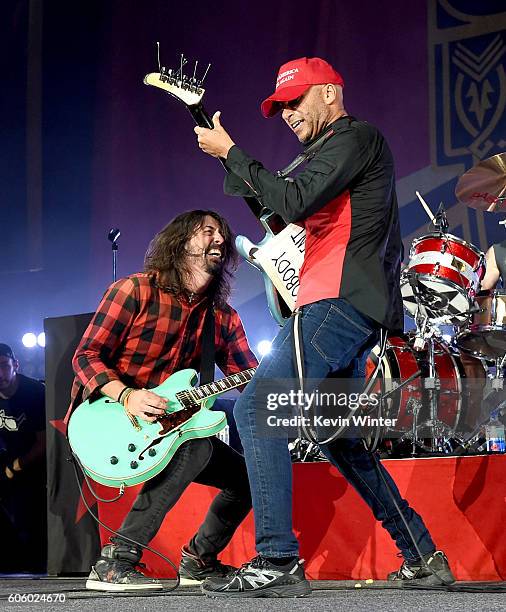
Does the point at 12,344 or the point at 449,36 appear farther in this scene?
the point at 12,344

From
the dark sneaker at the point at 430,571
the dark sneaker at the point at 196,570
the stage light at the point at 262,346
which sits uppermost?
the stage light at the point at 262,346

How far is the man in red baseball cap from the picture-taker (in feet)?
9.20

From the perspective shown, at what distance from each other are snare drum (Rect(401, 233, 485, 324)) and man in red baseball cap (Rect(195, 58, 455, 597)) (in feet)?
6.47

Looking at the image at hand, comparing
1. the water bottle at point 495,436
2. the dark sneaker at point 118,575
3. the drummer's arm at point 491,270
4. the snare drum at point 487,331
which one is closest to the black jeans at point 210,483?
the dark sneaker at point 118,575

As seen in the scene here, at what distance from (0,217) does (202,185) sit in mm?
1807

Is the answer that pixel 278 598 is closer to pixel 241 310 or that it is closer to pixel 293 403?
pixel 293 403

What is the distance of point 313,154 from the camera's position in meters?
2.99

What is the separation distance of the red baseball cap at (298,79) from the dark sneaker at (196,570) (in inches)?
66.9

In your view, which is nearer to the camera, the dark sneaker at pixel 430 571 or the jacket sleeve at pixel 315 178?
the jacket sleeve at pixel 315 178

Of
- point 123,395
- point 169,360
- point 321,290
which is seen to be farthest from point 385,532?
point 321,290

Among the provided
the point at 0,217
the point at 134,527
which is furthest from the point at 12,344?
the point at 134,527

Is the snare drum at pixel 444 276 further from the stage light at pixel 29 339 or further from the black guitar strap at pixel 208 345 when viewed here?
the stage light at pixel 29 339

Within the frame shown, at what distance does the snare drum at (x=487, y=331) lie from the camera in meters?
5.15

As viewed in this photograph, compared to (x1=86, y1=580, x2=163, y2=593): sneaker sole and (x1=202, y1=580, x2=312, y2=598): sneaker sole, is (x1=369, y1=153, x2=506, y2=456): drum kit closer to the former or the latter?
(x1=86, y1=580, x2=163, y2=593): sneaker sole
